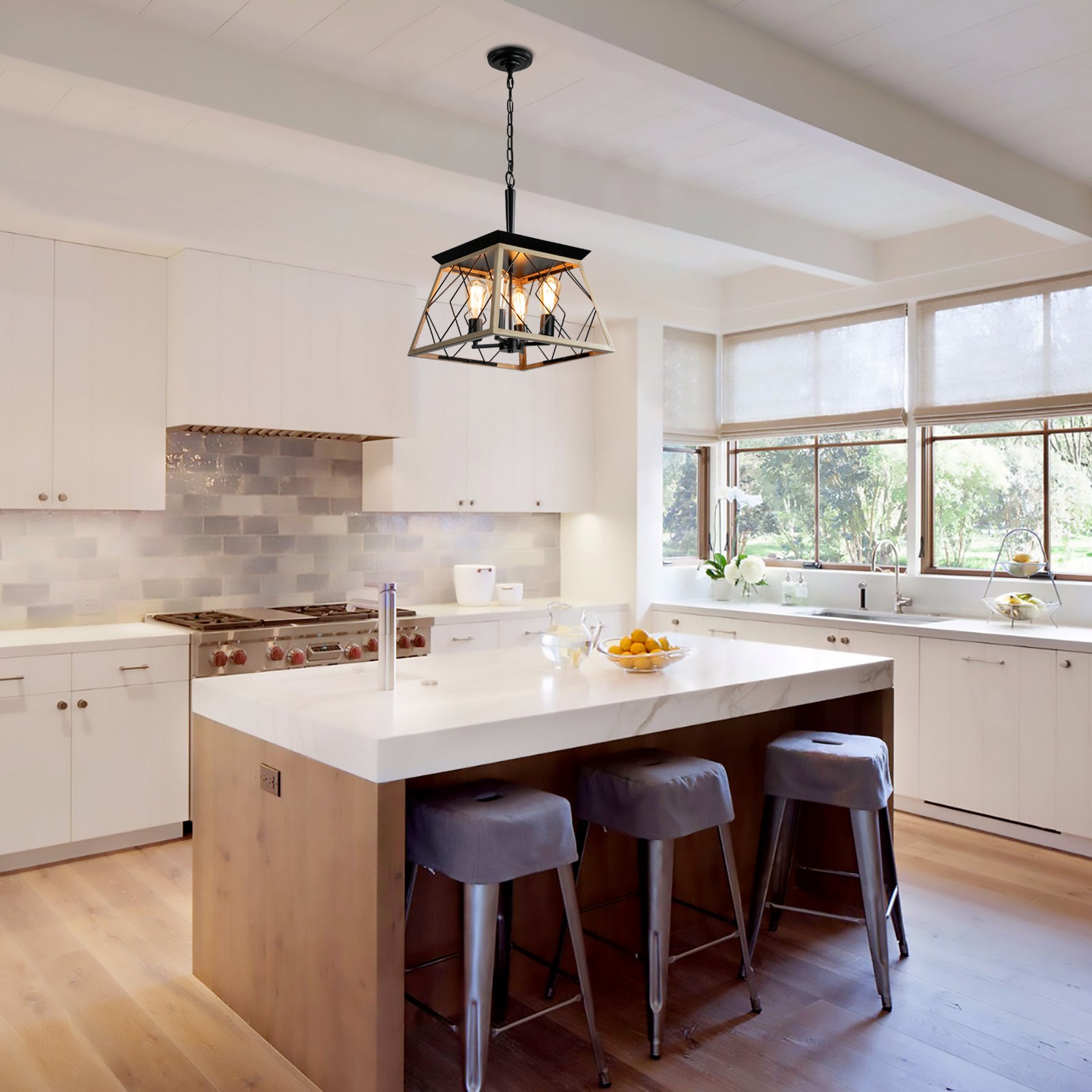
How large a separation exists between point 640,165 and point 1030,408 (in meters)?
2.20

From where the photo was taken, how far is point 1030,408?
15.7 feet

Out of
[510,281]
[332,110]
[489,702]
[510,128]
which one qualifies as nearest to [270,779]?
[489,702]

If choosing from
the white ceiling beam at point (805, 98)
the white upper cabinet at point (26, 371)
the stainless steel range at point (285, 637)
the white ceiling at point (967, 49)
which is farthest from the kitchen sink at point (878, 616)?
the white upper cabinet at point (26, 371)

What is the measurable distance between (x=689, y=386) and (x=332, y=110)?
3282 millimetres

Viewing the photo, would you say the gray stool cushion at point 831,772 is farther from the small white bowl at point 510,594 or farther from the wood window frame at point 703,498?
the wood window frame at point 703,498

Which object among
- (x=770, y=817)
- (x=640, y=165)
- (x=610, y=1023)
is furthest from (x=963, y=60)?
(x=610, y=1023)

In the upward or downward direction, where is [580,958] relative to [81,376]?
downward

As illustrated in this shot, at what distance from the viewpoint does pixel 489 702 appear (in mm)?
2635

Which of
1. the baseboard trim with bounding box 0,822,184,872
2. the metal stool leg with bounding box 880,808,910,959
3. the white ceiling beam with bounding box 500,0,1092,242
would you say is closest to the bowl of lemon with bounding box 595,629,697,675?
the metal stool leg with bounding box 880,808,910,959

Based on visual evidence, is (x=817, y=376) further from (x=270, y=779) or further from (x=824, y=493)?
(x=270, y=779)

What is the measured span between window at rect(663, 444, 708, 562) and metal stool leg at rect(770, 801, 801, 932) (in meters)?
2.80

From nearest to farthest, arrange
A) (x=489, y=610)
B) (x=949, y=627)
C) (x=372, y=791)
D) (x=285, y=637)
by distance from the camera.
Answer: (x=372, y=791), (x=285, y=637), (x=949, y=627), (x=489, y=610)

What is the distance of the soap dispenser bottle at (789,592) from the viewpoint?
19.0 ft

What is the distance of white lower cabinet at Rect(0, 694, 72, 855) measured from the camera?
3.92 meters
